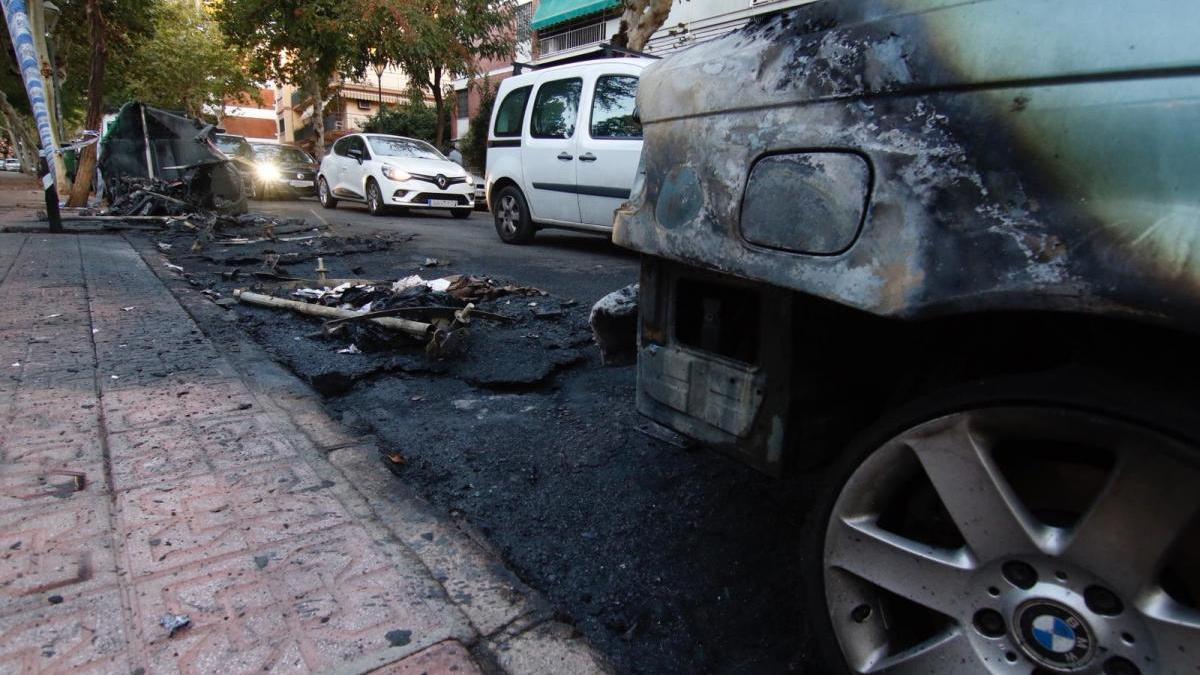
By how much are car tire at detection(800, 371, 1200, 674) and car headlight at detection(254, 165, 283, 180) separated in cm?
1929

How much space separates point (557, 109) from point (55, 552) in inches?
266

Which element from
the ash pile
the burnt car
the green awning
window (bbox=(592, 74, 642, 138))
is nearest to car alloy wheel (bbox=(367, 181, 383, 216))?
window (bbox=(592, 74, 642, 138))

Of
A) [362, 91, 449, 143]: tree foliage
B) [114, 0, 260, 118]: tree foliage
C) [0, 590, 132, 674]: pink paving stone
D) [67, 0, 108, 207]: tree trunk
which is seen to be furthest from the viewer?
[114, 0, 260, 118]: tree foliage

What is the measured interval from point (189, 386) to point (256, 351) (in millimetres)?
718

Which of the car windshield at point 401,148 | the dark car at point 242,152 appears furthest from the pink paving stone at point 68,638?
the dark car at point 242,152

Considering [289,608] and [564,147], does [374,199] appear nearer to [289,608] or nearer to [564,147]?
[564,147]

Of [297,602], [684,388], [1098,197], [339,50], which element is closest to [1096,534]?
[1098,197]

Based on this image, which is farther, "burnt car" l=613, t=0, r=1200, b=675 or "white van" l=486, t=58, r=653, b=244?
"white van" l=486, t=58, r=653, b=244

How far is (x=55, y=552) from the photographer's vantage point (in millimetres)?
1902

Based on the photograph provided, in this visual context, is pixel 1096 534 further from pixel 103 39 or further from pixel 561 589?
pixel 103 39

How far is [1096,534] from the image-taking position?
3.53 ft

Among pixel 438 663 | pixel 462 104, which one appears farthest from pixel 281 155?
pixel 438 663

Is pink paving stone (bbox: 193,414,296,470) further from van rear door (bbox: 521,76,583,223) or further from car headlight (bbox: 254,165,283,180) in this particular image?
car headlight (bbox: 254,165,283,180)

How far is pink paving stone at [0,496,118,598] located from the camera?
1754 mm
